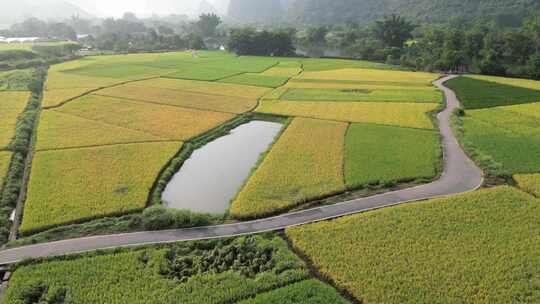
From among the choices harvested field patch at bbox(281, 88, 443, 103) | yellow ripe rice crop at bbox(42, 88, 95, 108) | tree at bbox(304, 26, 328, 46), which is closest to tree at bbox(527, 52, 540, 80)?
harvested field patch at bbox(281, 88, 443, 103)

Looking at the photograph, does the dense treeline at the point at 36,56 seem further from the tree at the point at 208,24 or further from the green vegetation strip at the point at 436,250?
the green vegetation strip at the point at 436,250

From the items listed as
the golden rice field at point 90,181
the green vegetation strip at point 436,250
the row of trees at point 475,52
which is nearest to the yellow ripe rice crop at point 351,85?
the row of trees at point 475,52

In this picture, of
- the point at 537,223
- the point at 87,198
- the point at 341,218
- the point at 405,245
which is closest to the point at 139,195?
the point at 87,198

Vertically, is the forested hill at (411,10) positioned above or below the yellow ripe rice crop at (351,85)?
above

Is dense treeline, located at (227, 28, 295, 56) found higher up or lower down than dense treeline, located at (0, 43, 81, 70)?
higher up

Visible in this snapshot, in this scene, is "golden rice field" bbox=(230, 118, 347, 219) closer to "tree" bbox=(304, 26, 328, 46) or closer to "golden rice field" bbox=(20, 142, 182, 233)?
"golden rice field" bbox=(20, 142, 182, 233)

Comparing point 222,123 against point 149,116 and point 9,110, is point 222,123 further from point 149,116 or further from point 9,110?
point 9,110

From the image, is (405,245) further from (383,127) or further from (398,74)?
(398,74)
